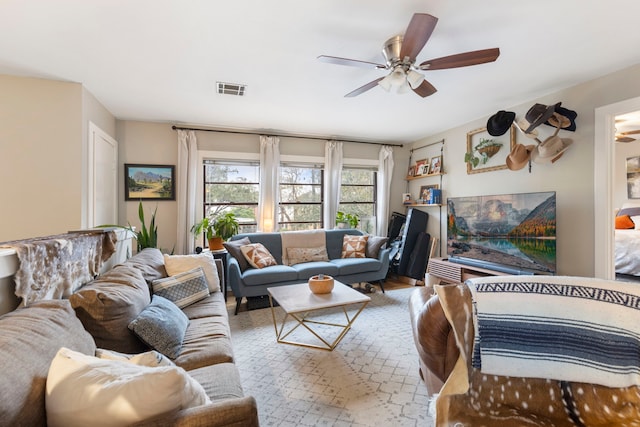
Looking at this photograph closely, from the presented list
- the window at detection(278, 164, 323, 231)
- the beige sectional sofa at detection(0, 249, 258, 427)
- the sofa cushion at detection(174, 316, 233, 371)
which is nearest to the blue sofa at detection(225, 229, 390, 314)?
the window at detection(278, 164, 323, 231)

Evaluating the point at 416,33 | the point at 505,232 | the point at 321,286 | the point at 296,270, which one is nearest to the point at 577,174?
the point at 505,232

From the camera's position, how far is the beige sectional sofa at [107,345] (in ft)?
2.58

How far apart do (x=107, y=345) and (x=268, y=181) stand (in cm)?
341

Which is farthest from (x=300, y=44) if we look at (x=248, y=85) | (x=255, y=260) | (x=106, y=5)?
(x=255, y=260)

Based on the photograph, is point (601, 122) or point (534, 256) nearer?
point (601, 122)

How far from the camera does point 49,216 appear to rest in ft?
9.09

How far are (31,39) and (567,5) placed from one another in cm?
359

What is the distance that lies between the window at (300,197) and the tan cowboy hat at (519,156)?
9.06ft

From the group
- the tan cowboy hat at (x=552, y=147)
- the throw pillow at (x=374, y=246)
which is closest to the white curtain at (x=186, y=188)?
the throw pillow at (x=374, y=246)

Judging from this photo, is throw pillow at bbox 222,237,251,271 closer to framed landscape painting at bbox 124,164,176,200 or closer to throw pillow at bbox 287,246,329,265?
throw pillow at bbox 287,246,329,265

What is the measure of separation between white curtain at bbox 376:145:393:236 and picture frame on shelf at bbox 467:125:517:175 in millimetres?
1413

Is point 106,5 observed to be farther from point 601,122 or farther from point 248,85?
point 601,122

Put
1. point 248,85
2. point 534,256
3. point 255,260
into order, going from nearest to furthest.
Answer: point 248,85 < point 534,256 < point 255,260

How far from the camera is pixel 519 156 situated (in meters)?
3.37
